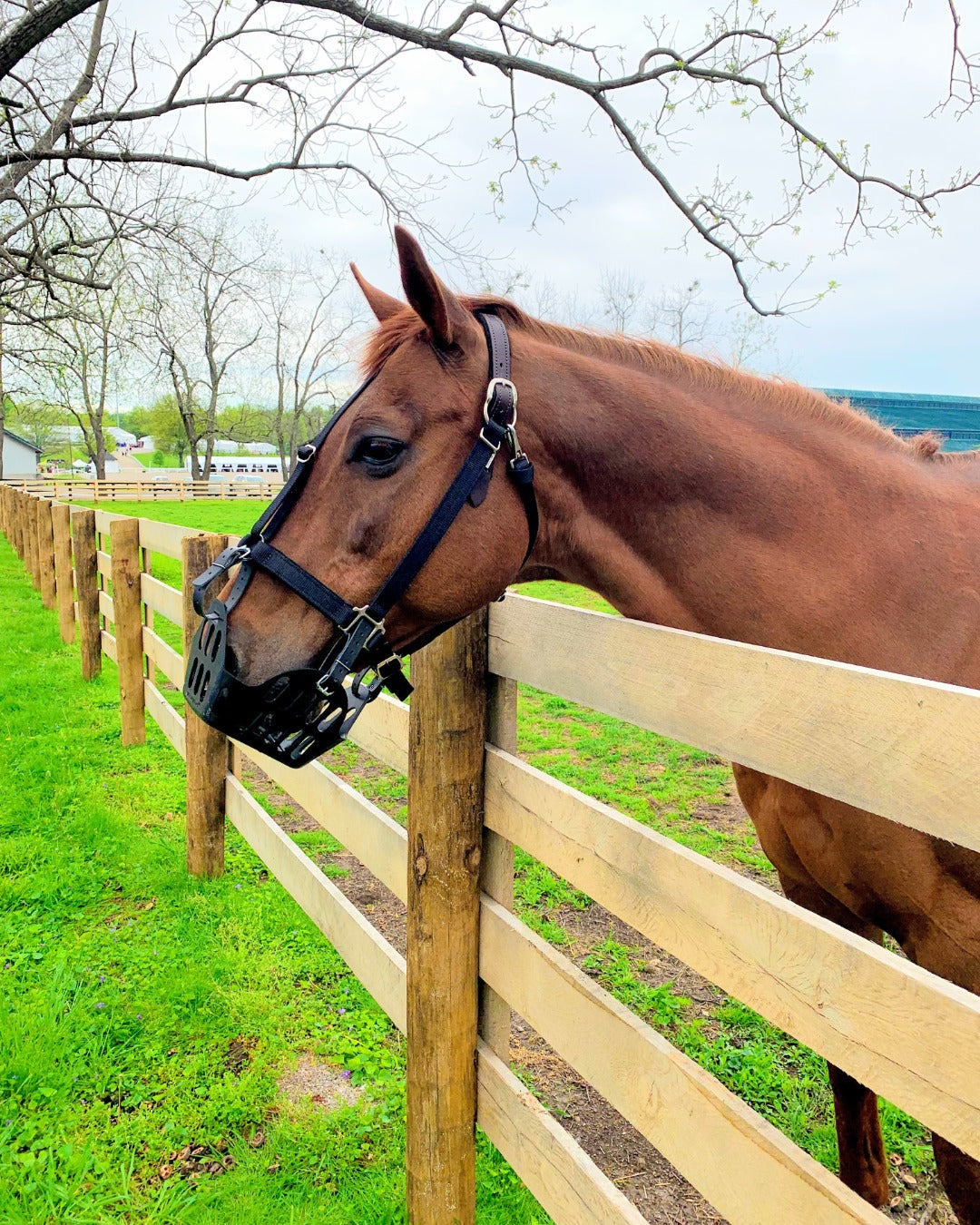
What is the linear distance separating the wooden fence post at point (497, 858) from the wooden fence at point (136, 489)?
35.6m

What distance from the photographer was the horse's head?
169 cm

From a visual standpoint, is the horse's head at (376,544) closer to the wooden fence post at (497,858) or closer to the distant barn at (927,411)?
the wooden fence post at (497,858)

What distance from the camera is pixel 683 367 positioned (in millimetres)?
1994

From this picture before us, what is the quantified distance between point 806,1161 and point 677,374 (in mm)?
1650

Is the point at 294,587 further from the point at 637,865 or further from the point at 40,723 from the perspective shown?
the point at 40,723

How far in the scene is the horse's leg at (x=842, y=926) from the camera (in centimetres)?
200

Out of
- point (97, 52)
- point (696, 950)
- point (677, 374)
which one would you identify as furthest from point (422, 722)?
point (97, 52)

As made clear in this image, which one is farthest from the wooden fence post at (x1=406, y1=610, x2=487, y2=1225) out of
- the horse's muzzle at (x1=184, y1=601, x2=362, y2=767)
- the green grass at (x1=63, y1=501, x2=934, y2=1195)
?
the green grass at (x1=63, y1=501, x2=934, y2=1195)

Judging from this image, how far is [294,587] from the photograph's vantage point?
1.68 m

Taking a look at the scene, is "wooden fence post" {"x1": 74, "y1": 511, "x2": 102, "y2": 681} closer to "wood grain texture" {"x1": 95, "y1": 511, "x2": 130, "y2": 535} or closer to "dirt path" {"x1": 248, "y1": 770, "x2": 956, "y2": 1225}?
"wood grain texture" {"x1": 95, "y1": 511, "x2": 130, "y2": 535}

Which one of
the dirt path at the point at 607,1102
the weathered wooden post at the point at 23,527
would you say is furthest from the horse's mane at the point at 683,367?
the weathered wooden post at the point at 23,527

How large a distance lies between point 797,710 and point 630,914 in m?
0.59

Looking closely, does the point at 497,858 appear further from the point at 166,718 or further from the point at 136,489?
the point at 136,489

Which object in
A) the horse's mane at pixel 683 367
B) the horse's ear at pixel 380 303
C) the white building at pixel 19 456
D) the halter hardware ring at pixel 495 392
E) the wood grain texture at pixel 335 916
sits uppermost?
the white building at pixel 19 456
